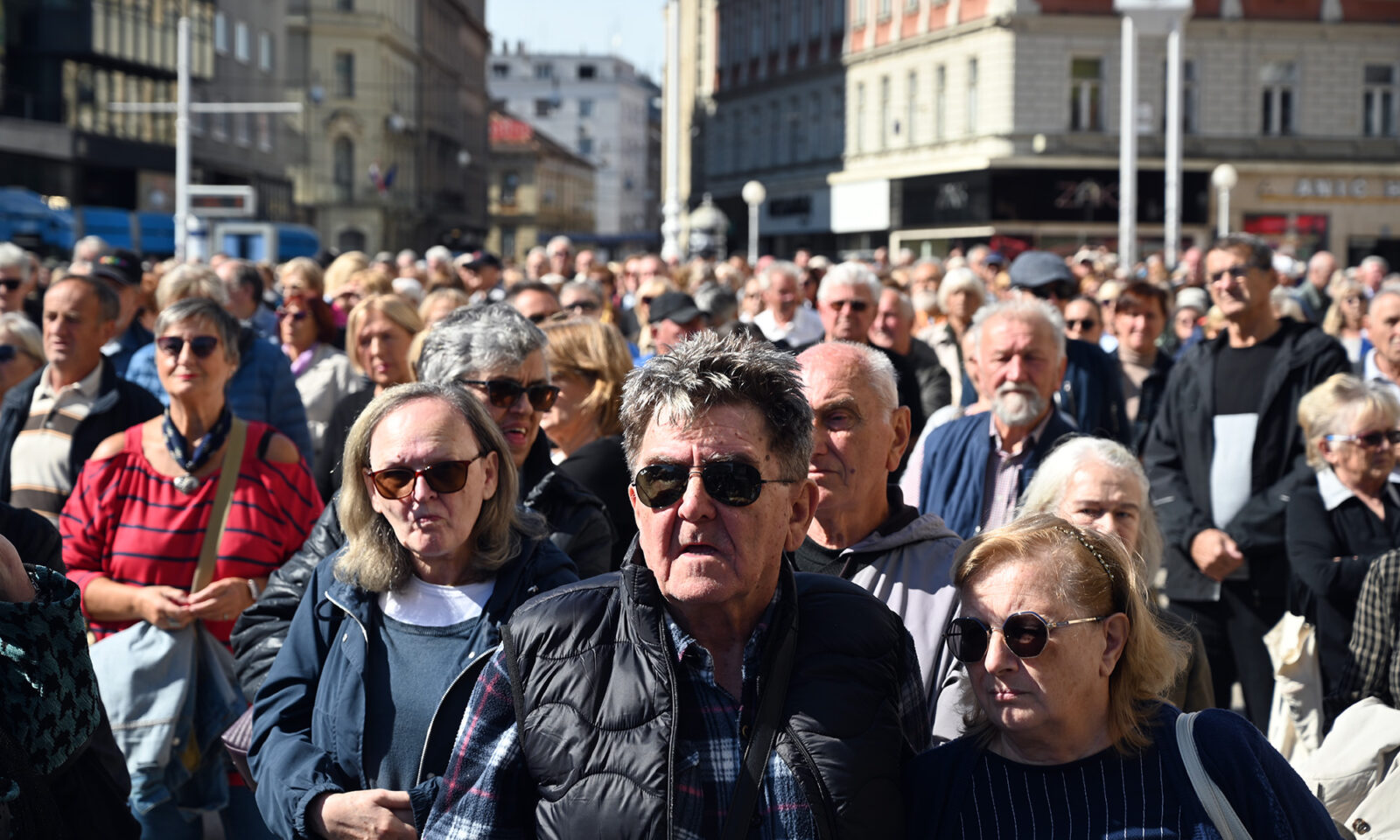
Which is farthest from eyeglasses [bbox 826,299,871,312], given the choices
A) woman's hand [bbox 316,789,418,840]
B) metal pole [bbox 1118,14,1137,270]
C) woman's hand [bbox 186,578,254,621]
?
metal pole [bbox 1118,14,1137,270]

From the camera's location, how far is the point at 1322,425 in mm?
6230

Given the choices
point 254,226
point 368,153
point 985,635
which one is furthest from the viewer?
point 368,153

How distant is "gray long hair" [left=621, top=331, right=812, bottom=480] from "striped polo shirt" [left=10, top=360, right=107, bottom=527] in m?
4.00

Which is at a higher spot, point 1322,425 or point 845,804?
point 1322,425

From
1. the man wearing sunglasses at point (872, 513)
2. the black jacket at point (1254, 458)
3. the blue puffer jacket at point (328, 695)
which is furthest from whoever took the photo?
the black jacket at point (1254, 458)

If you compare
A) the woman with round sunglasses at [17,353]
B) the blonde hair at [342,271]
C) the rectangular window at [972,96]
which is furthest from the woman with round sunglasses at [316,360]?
the rectangular window at [972,96]

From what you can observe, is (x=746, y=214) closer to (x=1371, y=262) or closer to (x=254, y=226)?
(x=254, y=226)

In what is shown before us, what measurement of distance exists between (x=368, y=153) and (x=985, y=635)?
77.8 meters

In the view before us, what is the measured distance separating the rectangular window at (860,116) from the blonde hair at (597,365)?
1850 inches

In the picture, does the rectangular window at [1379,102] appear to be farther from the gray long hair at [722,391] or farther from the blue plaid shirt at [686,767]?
the blue plaid shirt at [686,767]

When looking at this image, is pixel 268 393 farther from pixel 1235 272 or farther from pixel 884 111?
pixel 884 111

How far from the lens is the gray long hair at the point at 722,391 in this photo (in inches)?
115

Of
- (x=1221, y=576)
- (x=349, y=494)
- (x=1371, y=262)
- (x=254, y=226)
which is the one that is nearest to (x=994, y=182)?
(x=254, y=226)

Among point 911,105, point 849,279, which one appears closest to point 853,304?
point 849,279
